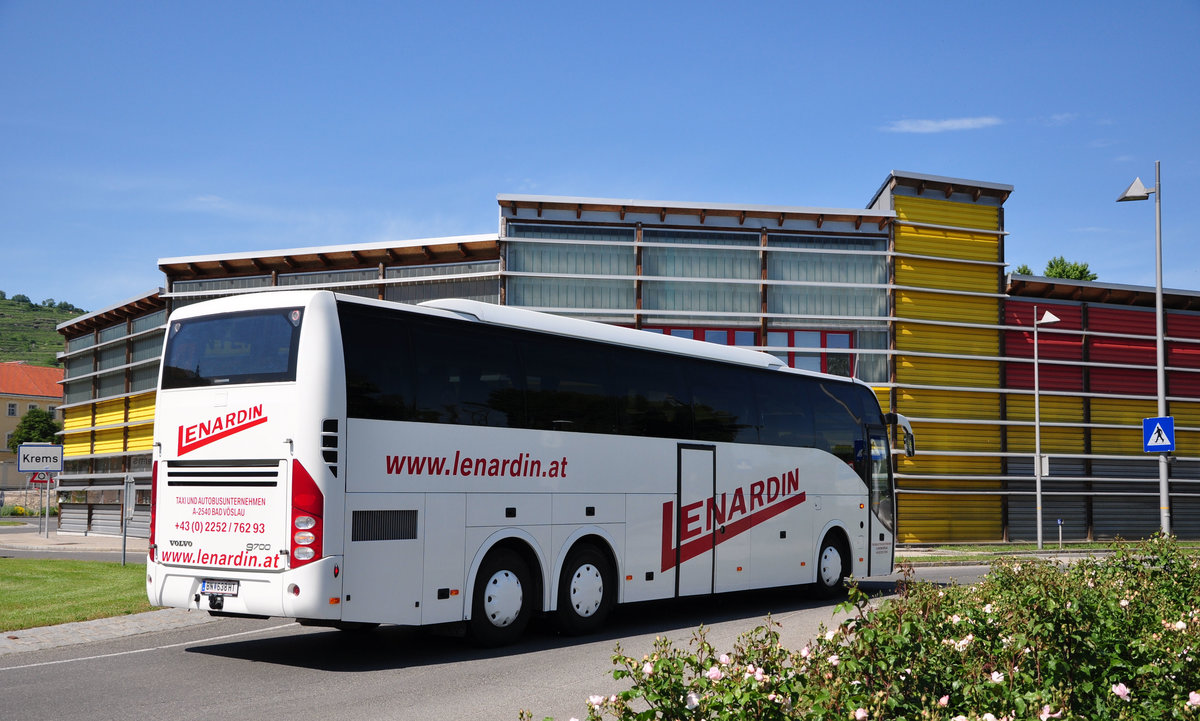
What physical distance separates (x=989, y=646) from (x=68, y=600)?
14.5 metres

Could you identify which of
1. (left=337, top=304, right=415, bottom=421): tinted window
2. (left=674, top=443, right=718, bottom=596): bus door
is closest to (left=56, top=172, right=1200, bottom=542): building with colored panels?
(left=674, top=443, right=718, bottom=596): bus door

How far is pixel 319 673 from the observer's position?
403 inches

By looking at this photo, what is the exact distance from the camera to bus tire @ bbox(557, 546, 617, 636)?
12.9m

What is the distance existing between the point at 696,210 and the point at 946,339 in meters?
9.29

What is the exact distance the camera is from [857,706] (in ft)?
15.1

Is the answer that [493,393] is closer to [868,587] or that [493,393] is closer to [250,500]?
[250,500]

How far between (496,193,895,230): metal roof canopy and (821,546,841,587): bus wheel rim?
17021 mm

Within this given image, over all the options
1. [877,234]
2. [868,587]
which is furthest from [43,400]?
[868,587]

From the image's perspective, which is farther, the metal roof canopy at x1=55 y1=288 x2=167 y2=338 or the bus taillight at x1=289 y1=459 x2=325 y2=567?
the metal roof canopy at x1=55 y1=288 x2=167 y2=338

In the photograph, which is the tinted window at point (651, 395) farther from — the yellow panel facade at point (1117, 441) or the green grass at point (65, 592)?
the yellow panel facade at point (1117, 441)

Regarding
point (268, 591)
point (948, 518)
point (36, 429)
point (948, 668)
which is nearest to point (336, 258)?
point (948, 518)

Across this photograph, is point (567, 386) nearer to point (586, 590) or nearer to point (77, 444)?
point (586, 590)

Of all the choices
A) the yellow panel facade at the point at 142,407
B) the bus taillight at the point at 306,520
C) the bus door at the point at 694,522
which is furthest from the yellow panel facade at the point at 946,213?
the bus taillight at the point at 306,520

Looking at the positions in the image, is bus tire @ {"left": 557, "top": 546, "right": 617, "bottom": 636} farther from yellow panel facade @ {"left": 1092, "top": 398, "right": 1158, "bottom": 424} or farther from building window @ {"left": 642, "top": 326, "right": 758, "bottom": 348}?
yellow panel facade @ {"left": 1092, "top": 398, "right": 1158, "bottom": 424}
